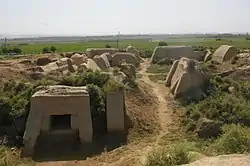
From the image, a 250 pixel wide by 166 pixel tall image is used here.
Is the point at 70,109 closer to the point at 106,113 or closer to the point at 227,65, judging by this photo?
the point at 106,113

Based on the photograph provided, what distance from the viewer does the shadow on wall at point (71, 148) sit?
15219 millimetres

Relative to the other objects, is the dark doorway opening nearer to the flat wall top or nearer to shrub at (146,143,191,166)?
the flat wall top

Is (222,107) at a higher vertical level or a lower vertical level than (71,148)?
higher

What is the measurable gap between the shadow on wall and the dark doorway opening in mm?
1030

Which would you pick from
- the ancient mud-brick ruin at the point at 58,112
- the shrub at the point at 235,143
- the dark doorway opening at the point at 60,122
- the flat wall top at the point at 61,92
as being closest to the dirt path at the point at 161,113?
the shrub at the point at 235,143

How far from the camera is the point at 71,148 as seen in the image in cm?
1598

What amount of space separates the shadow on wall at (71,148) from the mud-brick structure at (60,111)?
0.36 meters

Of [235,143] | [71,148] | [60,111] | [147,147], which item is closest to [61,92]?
[60,111]

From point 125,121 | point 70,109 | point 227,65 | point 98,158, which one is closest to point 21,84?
point 70,109

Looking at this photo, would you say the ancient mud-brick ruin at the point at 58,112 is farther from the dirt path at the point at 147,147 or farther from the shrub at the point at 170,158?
the shrub at the point at 170,158

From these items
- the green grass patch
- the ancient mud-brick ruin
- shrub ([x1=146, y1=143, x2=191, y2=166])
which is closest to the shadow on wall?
the ancient mud-brick ruin

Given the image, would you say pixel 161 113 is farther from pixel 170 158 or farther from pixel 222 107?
pixel 170 158

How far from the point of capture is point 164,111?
67.6 feet

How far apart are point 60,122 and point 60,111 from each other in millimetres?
1488
